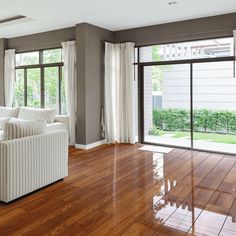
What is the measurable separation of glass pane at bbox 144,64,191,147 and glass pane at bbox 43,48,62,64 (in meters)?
2.15

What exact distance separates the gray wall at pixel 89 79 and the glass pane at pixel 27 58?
1820 millimetres

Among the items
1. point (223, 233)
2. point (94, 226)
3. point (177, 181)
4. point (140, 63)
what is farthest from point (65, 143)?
point (140, 63)

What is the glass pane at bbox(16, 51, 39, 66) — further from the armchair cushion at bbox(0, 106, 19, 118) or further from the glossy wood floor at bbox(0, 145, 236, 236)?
the glossy wood floor at bbox(0, 145, 236, 236)

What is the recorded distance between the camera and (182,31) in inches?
200

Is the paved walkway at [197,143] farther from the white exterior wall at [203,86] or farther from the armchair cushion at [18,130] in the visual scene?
the armchair cushion at [18,130]

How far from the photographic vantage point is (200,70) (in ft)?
16.7

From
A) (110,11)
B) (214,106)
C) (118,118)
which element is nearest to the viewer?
(110,11)

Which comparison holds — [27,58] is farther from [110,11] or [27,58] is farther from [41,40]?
[110,11]

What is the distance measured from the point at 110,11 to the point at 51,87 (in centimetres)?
265

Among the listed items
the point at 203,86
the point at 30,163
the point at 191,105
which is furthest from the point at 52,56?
the point at 30,163

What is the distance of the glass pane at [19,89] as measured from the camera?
22.8 ft

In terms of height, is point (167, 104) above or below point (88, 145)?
above

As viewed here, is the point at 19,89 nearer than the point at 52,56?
No

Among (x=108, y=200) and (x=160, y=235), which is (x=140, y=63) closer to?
(x=108, y=200)
